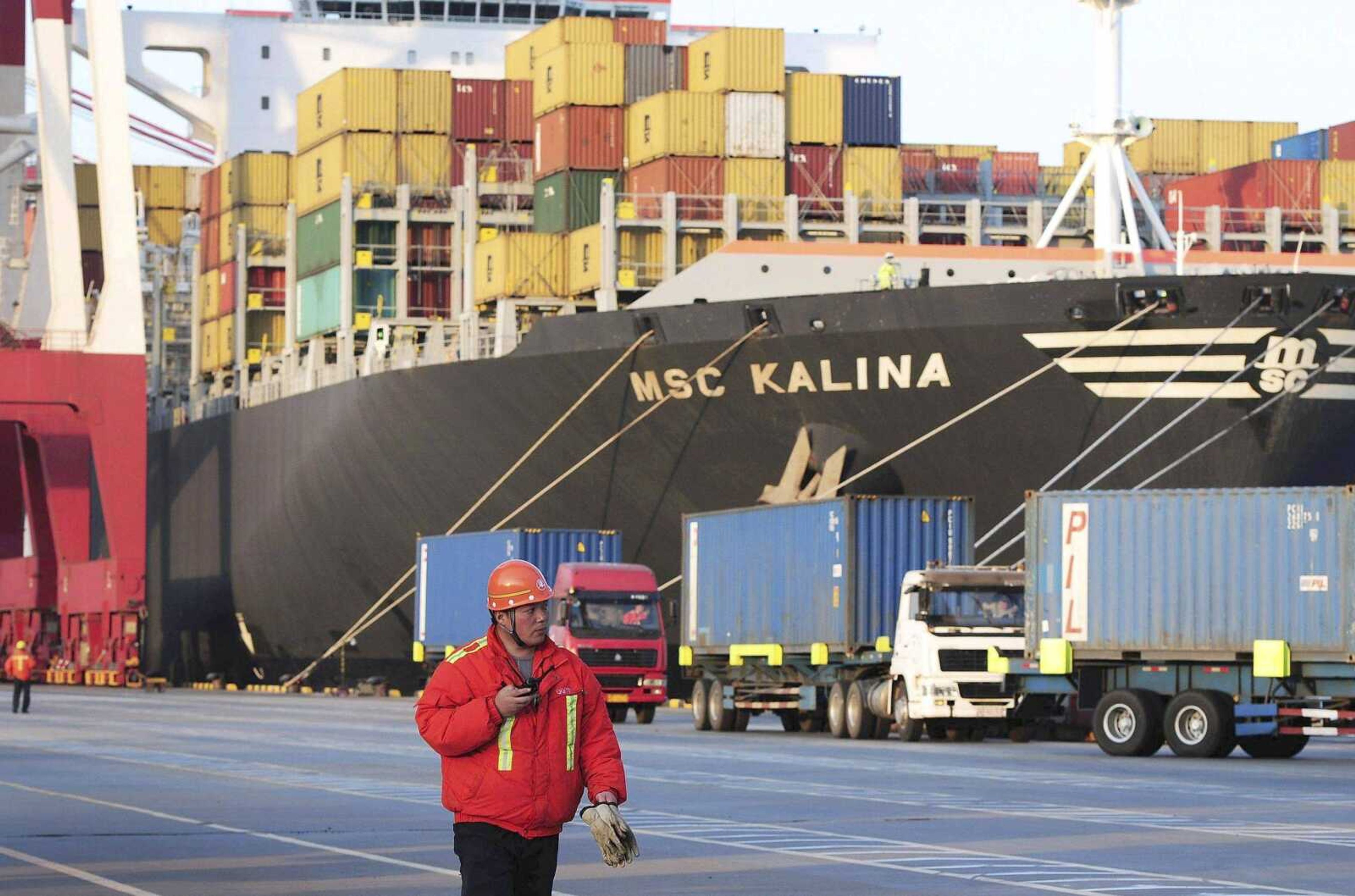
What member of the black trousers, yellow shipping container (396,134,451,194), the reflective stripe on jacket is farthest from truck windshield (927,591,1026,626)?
yellow shipping container (396,134,451,194)

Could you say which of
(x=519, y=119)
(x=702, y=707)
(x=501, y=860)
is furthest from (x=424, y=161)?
(x=501, y=860)

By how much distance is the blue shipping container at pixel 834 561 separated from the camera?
29.8 m

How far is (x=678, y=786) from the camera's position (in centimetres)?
1964

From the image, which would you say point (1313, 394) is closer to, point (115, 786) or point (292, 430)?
point (115, 786)

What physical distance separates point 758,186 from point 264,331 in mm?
18712

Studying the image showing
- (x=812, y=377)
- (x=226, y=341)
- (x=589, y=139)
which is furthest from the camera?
(x=226, y=341)

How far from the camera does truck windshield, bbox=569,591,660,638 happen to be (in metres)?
34.3

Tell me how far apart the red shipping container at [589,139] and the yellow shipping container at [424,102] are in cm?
656

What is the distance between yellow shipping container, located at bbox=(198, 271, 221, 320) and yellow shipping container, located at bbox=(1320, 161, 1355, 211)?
2740 centimetres

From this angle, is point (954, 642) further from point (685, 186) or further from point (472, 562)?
point (685, 186)

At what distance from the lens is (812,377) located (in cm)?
3762

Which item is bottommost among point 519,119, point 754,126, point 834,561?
point 834,561

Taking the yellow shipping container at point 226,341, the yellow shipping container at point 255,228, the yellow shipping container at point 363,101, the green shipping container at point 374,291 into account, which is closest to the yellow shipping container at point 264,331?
the yellow shipping container at point 226,341

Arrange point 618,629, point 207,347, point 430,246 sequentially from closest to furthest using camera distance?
point 618,629 → point 430,246 → point 207,347
